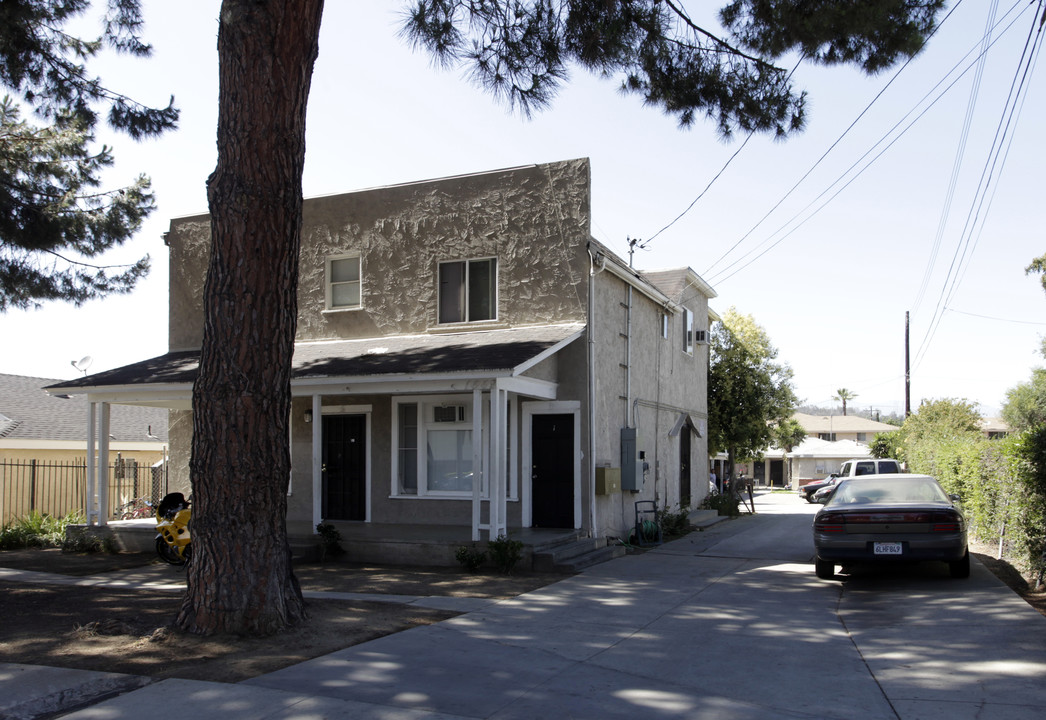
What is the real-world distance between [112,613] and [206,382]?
119 inches

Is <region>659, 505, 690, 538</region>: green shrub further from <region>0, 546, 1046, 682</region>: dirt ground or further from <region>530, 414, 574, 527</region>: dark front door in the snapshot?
<region>0, 546, 1046, 682</region>: dirt ground

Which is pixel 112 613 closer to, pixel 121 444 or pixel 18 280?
pixel 18 280

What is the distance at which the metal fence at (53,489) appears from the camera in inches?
821

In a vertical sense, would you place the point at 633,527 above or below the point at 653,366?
below

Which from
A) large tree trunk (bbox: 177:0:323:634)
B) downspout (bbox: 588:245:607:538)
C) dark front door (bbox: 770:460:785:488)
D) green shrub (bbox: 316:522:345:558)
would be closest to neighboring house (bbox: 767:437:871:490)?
dark front door (bbox: 770:460:785:488)

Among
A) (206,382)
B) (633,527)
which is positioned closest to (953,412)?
(633,527)

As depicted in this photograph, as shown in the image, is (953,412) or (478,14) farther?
(953,412)

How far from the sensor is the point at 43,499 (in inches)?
872

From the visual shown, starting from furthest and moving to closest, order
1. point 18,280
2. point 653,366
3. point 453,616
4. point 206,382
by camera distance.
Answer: point 653,366, point 18,280, point 453,616, point 206,382

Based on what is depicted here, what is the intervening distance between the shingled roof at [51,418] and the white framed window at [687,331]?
14.4 meters

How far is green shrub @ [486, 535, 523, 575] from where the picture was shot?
12.2 metres

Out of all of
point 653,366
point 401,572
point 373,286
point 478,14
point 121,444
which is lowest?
point 401,572

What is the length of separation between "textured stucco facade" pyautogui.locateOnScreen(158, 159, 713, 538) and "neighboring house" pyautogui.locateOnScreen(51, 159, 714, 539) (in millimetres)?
29

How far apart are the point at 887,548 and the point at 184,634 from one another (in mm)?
8125
